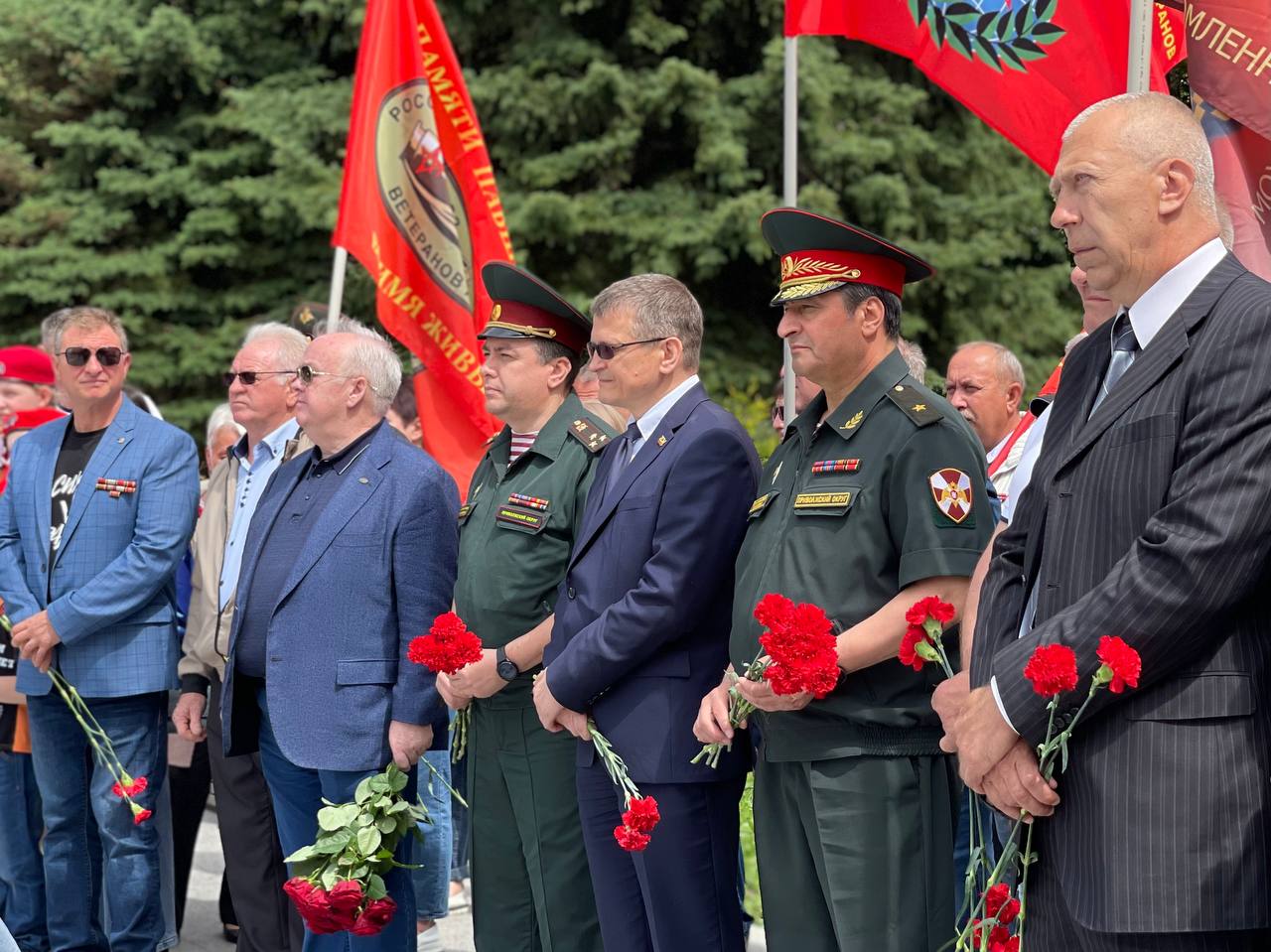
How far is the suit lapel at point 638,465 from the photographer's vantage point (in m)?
4.54

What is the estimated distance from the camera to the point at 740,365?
16422mm

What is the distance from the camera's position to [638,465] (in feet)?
14.9

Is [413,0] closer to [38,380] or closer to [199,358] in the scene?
[38,380]

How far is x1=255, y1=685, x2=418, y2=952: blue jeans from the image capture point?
16.8 ft

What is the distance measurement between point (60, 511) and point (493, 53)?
41.3 ft

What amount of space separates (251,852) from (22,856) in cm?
117

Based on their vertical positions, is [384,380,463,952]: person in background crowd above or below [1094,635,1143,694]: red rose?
below

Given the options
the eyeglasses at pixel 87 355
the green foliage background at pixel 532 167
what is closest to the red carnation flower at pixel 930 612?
the eyeglasses at pixel 87 355

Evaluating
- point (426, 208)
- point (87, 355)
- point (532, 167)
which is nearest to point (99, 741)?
point (87, 355)

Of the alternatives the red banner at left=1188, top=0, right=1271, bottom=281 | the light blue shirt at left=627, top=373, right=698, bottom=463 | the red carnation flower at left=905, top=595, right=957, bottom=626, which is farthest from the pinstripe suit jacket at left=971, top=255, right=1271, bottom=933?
the light blue shirt at left=627, top=373, right=698, bottom=463

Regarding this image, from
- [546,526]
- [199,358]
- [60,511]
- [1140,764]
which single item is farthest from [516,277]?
[199,358]

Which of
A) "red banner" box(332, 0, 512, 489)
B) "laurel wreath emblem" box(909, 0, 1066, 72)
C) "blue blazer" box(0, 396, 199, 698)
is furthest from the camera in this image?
"red banner" box(332, 0, 512, 489)

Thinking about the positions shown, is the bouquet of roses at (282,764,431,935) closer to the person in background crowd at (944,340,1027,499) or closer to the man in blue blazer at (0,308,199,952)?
the man in blue blazer at (0,308,199,952)

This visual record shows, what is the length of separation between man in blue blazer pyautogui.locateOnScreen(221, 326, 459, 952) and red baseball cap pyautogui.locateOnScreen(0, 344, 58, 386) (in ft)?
8.24
